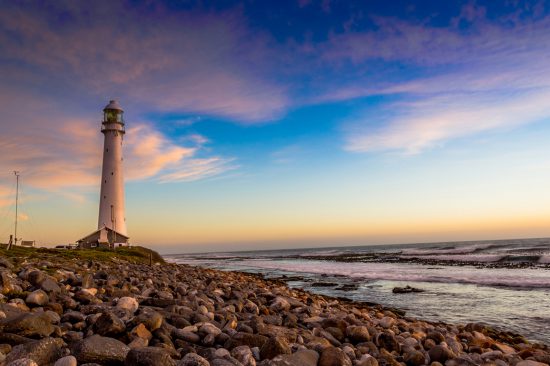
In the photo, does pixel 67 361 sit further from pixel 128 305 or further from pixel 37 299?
pixel 37 299

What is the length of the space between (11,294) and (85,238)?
3188 cm

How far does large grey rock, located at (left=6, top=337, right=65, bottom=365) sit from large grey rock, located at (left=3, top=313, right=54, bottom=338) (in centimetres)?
59

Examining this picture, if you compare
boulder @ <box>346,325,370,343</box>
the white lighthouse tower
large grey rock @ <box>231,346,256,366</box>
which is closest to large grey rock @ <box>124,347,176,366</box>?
large grey rock @ <box>231,346,256,366</box>

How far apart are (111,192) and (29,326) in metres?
33.5

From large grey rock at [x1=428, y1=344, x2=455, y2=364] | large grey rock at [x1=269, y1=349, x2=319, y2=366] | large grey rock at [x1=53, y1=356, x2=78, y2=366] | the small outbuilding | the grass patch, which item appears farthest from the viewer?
the small outbuilding

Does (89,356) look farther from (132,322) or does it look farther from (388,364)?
(388,364)

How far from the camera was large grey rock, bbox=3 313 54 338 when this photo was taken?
438cm

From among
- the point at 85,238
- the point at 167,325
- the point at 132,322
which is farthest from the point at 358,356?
the point at 85,238

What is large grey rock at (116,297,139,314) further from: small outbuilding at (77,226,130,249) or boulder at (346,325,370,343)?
small outbuilding at (77,226,130,249)

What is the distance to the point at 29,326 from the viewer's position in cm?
446

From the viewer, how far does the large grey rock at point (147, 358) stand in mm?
3733

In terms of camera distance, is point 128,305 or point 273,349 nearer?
point 273,349

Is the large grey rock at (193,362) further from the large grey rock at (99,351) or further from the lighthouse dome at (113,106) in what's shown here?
the lighthouse dome at (113,106)

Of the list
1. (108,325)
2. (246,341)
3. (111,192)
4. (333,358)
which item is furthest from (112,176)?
(333,358)
